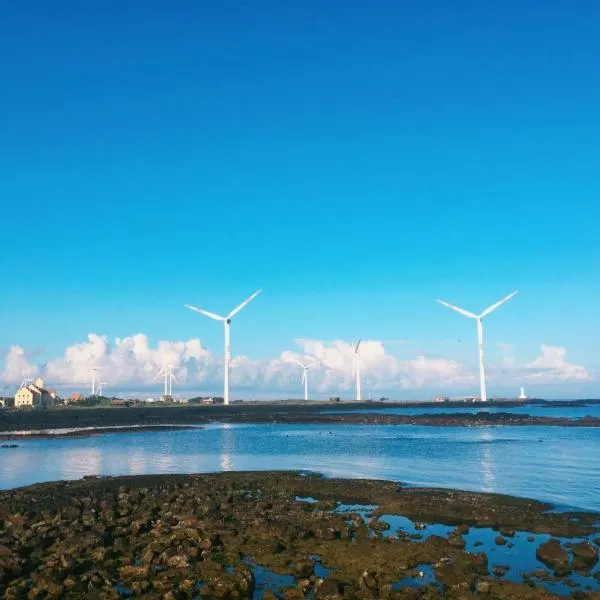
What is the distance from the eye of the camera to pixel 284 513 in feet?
102

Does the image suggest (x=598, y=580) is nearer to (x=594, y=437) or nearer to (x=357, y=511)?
(x=357, y=511)

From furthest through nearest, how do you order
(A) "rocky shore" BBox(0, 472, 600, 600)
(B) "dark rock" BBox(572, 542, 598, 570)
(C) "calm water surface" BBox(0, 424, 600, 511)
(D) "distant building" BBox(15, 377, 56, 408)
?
(D) "distant building" BBox(15, 377, 56, 408), (C) "calm water surface" BBox(0, 424, 600, 511), (B) "dark rock" BBox(572, 542, 598, 570), (A) "rocky shore" BBox(0, 472, 600, 600)

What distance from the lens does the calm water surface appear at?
43594 mm

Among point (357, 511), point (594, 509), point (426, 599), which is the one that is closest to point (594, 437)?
point (594, 509)

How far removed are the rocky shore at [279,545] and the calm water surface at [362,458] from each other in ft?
25.3

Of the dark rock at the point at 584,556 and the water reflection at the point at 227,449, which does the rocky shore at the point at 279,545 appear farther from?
the water reflection at the point at 227,449

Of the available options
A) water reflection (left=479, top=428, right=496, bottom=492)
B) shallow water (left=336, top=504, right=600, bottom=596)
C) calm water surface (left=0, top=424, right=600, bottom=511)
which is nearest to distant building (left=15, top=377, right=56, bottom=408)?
calm water surface (left=0, top=424, right=600, bottom=511)

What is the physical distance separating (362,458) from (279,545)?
37.0 meters

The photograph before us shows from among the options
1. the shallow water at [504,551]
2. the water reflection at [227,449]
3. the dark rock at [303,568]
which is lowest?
the water reflection at [227,449]

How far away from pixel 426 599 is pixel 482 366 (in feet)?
515

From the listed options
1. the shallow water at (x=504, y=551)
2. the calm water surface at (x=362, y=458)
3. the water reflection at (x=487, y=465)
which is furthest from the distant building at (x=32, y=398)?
the shallow water at (x=504, y=551)

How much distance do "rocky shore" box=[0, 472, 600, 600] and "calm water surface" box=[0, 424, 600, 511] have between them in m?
7.71

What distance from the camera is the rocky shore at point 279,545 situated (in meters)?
19.9

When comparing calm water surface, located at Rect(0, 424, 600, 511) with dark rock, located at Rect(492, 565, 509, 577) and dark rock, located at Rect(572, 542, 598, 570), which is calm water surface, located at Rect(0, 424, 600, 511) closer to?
dark rock, located at Rect(572, 542, 598, 570)
